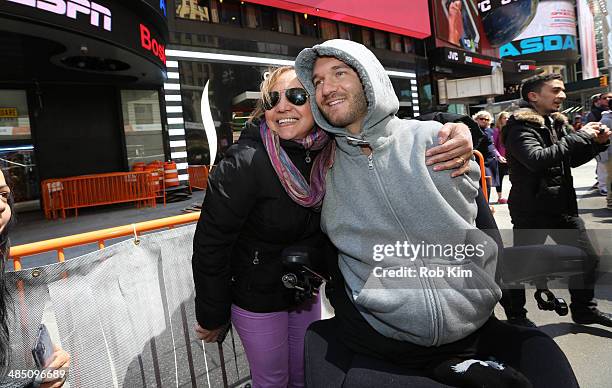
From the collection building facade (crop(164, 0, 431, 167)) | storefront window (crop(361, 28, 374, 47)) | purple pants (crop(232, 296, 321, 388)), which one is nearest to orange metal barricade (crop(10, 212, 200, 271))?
purple pants (crop(232, 296, 321, 388))

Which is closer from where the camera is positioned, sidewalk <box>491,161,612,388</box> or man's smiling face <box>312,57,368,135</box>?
man's smiling face <box>312,57,368,135</box>

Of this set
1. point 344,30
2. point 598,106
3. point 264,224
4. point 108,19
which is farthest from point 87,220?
point 344,30

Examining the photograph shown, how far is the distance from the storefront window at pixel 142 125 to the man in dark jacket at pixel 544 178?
12640mm

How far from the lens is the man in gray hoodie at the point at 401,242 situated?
4.63 ft

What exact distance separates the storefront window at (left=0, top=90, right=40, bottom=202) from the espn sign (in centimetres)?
613

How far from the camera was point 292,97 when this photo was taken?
1.98m

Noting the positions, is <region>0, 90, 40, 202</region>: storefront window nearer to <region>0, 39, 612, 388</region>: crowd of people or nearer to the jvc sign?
<region>0, 39, 612, 388</region>: crowd of people

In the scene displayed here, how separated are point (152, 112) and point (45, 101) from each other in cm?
316

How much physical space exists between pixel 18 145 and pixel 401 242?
13.7m

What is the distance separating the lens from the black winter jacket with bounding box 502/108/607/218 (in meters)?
2.95

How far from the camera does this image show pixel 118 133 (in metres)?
13.2

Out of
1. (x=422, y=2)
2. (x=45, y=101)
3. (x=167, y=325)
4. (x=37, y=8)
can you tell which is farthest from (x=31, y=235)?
(x=422, y=2)

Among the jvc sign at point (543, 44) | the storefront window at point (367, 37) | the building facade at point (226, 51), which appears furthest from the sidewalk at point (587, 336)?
the jvc sign at point (543, 44)

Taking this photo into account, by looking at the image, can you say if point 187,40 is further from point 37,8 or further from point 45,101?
point 37,8
